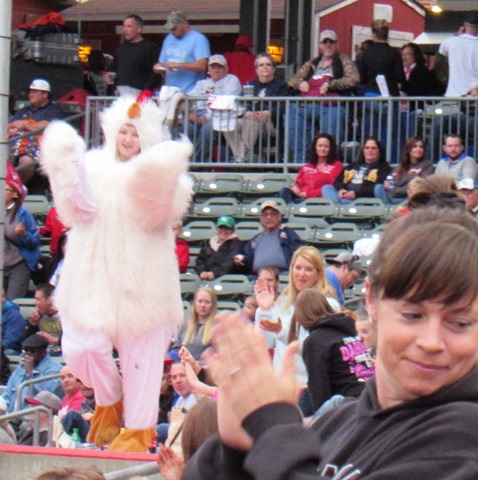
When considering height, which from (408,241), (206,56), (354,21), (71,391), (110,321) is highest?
(354,21)

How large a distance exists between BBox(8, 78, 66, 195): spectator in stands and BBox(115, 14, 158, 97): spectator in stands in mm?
818

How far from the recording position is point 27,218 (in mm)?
10781

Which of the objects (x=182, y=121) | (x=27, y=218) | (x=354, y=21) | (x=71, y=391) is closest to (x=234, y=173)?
(x=182, y=121)

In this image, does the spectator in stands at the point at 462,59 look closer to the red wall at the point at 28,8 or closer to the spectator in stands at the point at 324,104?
the spectator in stands at the point at 324,104

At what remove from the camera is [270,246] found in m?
10.0

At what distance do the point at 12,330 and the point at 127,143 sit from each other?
4302mm

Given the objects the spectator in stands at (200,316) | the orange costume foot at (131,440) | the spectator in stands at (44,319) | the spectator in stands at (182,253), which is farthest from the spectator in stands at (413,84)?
the orange costume foot at (131,440)

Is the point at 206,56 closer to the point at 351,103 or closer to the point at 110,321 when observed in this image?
the point at 351,103

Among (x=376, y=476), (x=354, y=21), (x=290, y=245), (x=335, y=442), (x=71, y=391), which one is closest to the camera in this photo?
(x=376, y=476)

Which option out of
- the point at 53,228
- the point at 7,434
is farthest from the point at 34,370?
the point at 53,228

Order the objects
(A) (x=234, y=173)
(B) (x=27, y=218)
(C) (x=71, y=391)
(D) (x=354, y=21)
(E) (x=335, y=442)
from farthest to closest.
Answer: (D) (x=354, y=21) < (A) (x=234, y=173) < (B) (x=27, y=218) < (C) (x=71, y=391) < (E) (x=335, y=442)

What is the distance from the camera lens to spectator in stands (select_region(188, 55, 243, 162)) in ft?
41.0

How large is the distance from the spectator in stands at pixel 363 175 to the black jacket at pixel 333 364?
632 centimetres

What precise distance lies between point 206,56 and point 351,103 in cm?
153
